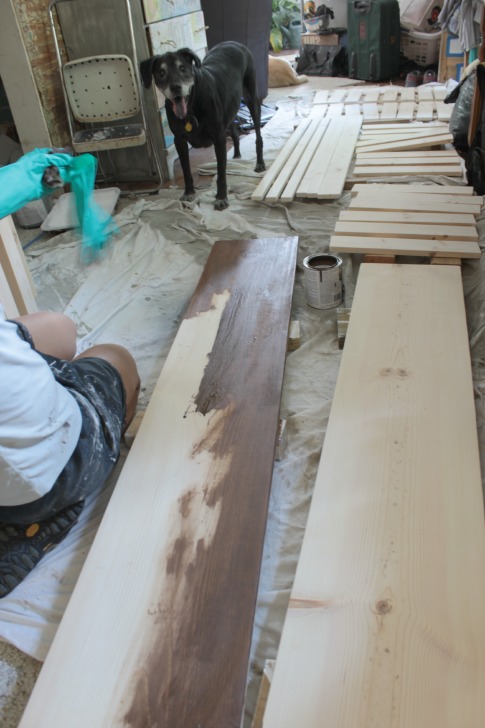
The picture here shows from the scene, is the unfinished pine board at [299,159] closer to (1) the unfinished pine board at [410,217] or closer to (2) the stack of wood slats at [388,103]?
(2) the stack of wood slats at [388,103]

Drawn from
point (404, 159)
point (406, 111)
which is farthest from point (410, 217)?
point (406, 111)

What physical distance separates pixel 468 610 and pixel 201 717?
1.86ft

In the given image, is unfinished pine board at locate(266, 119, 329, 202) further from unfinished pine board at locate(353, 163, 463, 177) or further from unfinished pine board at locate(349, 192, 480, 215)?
unfinished pine board at locate(349, 192, 480, 215)

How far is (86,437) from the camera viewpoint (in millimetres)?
1445

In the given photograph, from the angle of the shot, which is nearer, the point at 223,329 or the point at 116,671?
the point at 116,671

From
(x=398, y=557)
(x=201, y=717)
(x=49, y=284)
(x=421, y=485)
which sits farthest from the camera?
(x=49, y=284)

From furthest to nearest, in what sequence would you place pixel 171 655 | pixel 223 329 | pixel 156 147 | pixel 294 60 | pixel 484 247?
pixel 294 60, pixel 156 147, pixel 484 247, pixel 223 329, pixel 171 655

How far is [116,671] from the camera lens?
44.0 inches

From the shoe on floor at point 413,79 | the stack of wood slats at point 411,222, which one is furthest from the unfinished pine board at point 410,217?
the shoe on floor at point 413,79

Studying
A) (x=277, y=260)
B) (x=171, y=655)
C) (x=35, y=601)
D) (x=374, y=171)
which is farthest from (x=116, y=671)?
(x=374, y=171)

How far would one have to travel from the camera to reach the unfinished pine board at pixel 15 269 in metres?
2.25

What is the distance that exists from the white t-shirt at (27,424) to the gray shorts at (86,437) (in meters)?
0.07

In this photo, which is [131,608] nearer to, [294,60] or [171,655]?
[171,655]

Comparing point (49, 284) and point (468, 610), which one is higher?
point (468, 610)
